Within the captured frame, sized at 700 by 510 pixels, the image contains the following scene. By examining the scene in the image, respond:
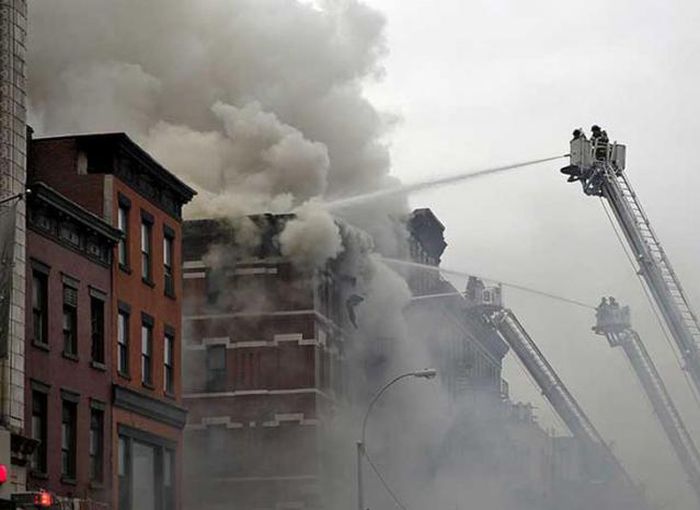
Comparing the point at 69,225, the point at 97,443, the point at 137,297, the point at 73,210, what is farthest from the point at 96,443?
the point at 73,210

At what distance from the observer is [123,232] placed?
43.9m

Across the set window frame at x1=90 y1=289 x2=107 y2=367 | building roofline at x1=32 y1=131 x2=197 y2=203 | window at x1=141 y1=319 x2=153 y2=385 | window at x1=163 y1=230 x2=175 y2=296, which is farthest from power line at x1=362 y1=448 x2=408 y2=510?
window frame at x1=90 y1=289 x2=107 y2=367

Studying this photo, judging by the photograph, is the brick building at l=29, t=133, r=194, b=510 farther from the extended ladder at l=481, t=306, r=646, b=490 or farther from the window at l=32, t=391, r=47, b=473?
the extended ladder at l=481, t=306, r=646, b=490

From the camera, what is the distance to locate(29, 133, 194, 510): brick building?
43562 millimetres

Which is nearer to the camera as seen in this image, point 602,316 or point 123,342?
point 123,342

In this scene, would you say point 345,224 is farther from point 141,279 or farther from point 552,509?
point 552,509

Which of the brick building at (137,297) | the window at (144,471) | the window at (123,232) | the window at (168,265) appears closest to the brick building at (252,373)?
the window at (168,265)

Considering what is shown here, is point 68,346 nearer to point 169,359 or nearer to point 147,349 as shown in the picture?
point 147,349

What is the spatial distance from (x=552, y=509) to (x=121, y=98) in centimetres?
3350

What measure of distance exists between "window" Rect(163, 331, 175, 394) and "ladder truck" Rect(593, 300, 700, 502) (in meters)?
22.0

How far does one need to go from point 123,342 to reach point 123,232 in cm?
283

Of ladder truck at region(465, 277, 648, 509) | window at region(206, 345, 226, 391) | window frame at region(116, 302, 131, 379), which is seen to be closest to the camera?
window frame at region(116, 302, 131, 379)

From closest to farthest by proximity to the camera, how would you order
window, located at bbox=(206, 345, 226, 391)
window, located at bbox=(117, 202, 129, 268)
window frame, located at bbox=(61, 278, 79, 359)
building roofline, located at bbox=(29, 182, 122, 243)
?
building roofline, located at bbox=(29, 182, 122, 243), window frame, located at bbox=(61, 278, 79, 359), window, located at bbox=(117, 202, 129, 268), window, located at bbox=(206, 345, 226, 391)

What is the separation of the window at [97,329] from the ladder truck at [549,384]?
37263mm
